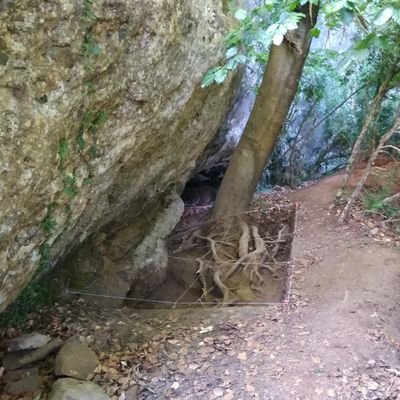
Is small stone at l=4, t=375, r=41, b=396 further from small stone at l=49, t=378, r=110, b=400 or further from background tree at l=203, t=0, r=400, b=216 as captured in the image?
background tree at l=203, t=0, r=400, b=216

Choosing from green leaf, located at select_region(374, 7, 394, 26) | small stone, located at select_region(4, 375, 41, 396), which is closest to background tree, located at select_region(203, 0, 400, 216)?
green leaf, located at select_region(374, 7, 394, 26)

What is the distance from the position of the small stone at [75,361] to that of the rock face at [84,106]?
640mm

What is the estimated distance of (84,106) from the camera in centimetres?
312

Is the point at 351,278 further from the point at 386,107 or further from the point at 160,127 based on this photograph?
the point at 386,107

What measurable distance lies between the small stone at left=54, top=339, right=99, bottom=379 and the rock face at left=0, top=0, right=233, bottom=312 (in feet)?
2.10

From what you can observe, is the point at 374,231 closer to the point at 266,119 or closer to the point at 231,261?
the point at 231,261

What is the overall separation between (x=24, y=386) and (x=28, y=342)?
36 centimetres

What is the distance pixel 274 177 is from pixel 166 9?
306 inches

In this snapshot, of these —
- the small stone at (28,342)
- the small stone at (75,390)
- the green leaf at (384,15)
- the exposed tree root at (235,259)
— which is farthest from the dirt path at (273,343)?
the green leaf at (384,15)

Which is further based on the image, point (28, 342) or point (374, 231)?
point (374, 231)

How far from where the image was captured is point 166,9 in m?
3.63

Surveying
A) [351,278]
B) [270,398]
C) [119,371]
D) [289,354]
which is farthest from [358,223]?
[119,371]

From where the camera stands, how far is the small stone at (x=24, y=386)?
3.46 meters

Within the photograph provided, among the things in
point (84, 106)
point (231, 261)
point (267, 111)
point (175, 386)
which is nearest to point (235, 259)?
point (231, 261)
